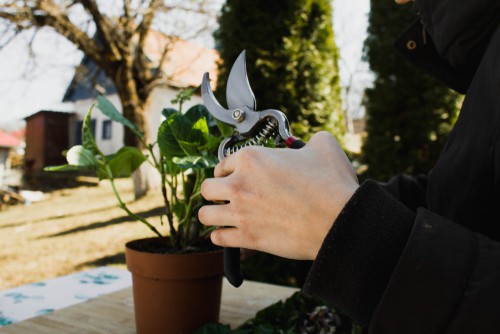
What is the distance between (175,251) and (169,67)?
45.2ft

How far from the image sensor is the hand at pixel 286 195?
468 millimetres

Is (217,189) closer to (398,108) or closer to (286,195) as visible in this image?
(286,195)

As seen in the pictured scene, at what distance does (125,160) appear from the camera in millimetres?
890

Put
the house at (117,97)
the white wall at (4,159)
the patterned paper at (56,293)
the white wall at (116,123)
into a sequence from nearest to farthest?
the patterned paper at (56,293)
the house at (117,97)
the white wall at (116,123)
the white wall at (4,159)

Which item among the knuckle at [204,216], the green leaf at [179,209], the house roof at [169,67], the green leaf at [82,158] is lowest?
the green leaf at [179,209]

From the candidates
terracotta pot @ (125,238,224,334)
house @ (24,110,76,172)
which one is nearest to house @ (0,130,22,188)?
house @ (24,110,76,172)

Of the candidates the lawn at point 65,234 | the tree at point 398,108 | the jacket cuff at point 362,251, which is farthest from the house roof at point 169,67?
the jacket cuff at point 362,251

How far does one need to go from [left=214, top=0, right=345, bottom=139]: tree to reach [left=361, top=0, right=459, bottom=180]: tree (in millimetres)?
661

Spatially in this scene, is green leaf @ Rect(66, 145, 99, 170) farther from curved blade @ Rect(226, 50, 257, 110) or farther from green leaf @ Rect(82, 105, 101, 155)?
curved blade @ Rect(226, 50, 257, 110)

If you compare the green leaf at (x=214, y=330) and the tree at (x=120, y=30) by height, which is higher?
the tree at (x=120, y=30)

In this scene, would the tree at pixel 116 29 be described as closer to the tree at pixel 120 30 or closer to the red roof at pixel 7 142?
the tree at pixel 120 30

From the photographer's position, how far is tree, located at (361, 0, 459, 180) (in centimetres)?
345

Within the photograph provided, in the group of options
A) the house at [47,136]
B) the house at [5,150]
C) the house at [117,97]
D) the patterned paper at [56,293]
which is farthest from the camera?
the house at [47,136]

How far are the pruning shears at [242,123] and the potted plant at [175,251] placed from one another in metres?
0.10
